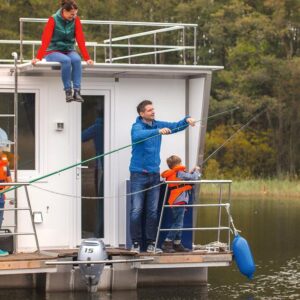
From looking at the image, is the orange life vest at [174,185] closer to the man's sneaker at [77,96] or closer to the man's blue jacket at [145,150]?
the man's blue jacket at [145,150]

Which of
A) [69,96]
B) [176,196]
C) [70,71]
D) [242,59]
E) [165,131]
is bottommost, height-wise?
[176,196]

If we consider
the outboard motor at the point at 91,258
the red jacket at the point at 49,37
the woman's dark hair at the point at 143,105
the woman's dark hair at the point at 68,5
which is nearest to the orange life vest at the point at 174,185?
the woman's dark hair at the point at 143,105

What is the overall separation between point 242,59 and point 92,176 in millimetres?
36088

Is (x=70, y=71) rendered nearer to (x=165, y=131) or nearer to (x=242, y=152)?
(x=165, y=131)

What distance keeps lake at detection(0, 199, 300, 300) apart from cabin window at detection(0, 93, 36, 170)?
180cm

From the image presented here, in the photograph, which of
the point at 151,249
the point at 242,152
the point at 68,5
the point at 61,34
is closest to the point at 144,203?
the point at 151,249

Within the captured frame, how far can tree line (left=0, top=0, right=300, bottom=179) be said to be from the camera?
2012 inches

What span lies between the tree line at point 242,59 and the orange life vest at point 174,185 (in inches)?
1278

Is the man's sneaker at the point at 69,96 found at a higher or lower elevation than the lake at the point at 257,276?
higher

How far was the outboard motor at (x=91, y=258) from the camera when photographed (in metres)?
15.9

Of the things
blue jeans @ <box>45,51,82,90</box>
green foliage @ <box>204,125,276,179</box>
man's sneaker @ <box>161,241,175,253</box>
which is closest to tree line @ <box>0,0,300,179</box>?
green foliage @ <box>204,125,276,179</box>

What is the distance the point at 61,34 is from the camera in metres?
17.0

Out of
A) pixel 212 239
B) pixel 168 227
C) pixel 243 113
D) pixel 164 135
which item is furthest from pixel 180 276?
pixel 243 113

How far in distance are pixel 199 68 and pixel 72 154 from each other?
82.2 inches
